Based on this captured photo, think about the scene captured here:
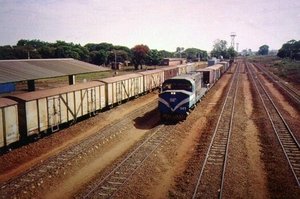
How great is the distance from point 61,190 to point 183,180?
553 cm

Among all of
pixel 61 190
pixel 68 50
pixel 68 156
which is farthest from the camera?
pixel 68 50

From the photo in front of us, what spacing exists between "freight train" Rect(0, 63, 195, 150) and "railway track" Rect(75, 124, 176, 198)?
668 centimetres

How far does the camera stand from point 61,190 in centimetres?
1110

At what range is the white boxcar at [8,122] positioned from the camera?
14.1 m

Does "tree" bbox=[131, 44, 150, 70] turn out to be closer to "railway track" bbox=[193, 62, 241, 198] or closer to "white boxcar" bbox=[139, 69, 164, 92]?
"white boxcar" bbox=[139, 69, 164, 92]

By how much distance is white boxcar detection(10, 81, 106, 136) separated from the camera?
51.3 feet

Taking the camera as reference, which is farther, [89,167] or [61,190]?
[89,167]

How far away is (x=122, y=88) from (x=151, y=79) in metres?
10.5

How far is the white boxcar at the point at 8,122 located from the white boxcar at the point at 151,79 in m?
21.5

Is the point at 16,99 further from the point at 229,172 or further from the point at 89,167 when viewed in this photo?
the point at 229,172

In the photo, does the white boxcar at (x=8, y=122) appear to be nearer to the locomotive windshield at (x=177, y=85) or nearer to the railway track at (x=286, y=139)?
the locomotive windshield at (x=177, y=85)

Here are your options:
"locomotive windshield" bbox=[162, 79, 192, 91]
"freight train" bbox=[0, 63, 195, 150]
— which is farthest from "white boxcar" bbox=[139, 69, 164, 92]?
"locomotive windshield" bbox=[162, 79, 192, 91]

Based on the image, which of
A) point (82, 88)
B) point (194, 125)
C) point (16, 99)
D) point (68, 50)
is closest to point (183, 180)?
point (194, 125)

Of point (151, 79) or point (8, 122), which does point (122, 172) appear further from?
point (151, 79)
